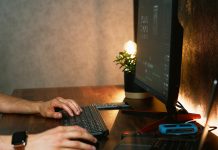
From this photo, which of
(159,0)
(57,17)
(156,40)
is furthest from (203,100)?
(57,17)

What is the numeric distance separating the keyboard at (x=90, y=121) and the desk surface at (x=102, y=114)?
3 cm

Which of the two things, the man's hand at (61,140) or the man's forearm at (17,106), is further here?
the man's forearm at (17,106)

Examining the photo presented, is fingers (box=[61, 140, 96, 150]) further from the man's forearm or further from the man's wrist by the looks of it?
the man's forearm

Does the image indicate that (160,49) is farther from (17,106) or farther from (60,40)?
(60,40)

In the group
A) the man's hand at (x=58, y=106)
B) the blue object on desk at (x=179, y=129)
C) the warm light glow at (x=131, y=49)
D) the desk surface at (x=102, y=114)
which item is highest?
the warm light glow at (x=131, y=49)

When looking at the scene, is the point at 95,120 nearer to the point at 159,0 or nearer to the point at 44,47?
the point at 159,0

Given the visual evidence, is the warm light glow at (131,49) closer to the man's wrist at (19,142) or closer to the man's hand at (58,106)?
the man's hand at (58,106)

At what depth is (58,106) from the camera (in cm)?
154

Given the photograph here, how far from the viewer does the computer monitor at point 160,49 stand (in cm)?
118

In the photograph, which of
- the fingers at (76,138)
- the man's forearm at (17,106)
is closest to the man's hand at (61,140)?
the fingers at (76,138)

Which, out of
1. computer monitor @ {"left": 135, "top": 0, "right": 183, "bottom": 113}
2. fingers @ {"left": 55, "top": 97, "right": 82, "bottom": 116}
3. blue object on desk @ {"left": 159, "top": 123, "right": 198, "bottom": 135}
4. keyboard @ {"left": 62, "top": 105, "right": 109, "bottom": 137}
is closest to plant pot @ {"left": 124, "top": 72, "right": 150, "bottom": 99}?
computer monitor @ {"left": 135, "top": 0, "right": 183, "bottom": 113}

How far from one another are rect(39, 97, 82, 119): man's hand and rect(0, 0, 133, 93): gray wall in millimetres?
1052

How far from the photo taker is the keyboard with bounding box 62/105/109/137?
1203mm

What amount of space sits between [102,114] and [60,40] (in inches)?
45.6
